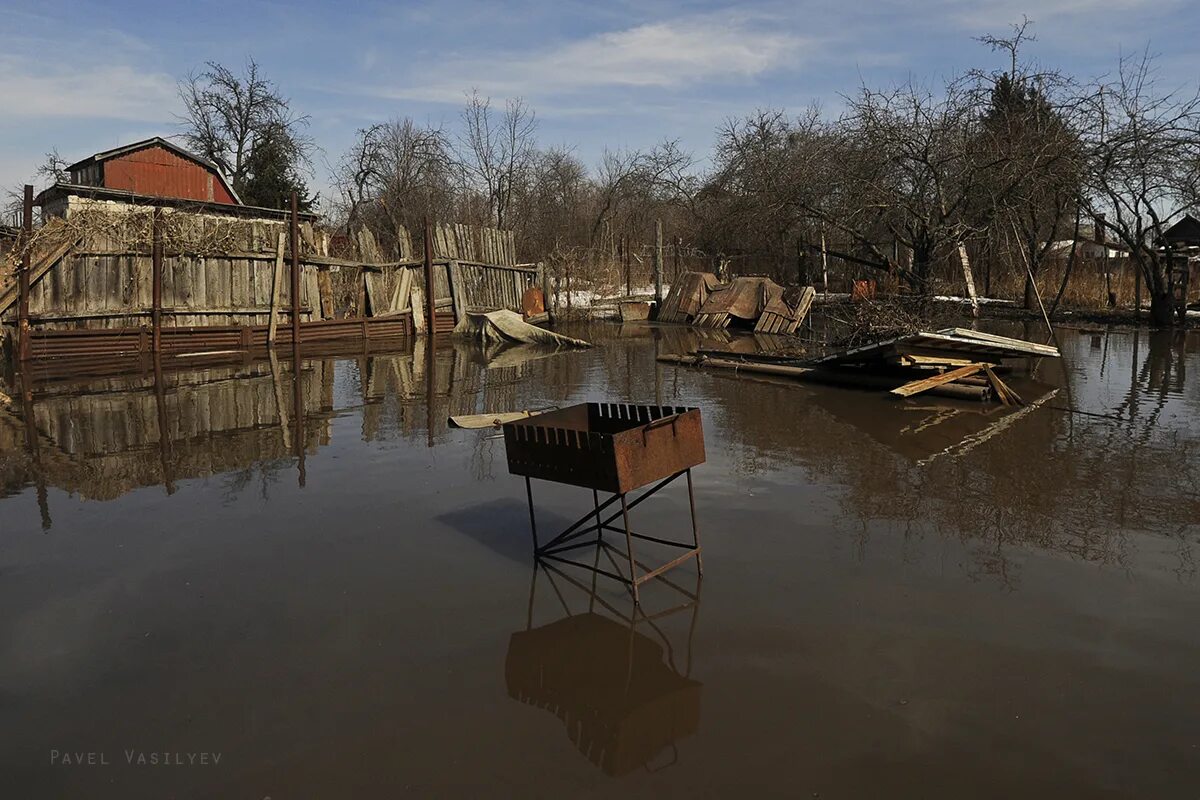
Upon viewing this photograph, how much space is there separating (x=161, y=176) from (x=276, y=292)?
56.3 ft

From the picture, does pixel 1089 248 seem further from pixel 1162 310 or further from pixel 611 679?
pixel 611 679

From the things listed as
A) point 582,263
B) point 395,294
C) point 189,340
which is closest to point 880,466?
point 189,340

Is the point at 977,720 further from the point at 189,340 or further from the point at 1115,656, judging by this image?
the point at 189,340

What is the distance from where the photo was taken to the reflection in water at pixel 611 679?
11.0 ft

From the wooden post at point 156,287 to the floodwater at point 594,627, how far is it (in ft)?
24.6

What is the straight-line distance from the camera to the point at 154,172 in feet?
99.6

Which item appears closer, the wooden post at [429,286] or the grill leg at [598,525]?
the grill leg at [598,525]

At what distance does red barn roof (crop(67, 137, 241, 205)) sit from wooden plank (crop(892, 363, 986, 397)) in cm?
2478

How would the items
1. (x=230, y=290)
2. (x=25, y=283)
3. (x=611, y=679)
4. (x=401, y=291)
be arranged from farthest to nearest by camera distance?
(x=401, y=291), (x=230, y=290), (x=25, y=283), (x=611, y=679)

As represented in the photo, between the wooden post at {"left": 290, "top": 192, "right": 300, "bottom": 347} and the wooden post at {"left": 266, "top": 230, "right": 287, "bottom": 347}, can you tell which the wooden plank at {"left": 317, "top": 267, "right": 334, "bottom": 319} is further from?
the wooden post at {"left": 266, "top": 230, "right": 287, "bottom": 347}

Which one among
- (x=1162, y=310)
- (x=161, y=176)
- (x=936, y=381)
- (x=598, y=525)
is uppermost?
(x=161, y=176)

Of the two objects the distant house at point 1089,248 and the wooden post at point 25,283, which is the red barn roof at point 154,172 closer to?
the wooden post at point 25,283

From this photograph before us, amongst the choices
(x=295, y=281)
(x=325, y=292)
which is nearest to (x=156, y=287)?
(x=295, y=281)

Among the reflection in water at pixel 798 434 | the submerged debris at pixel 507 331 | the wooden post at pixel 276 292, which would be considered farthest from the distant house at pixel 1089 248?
the wooden post at pixel 276 292
